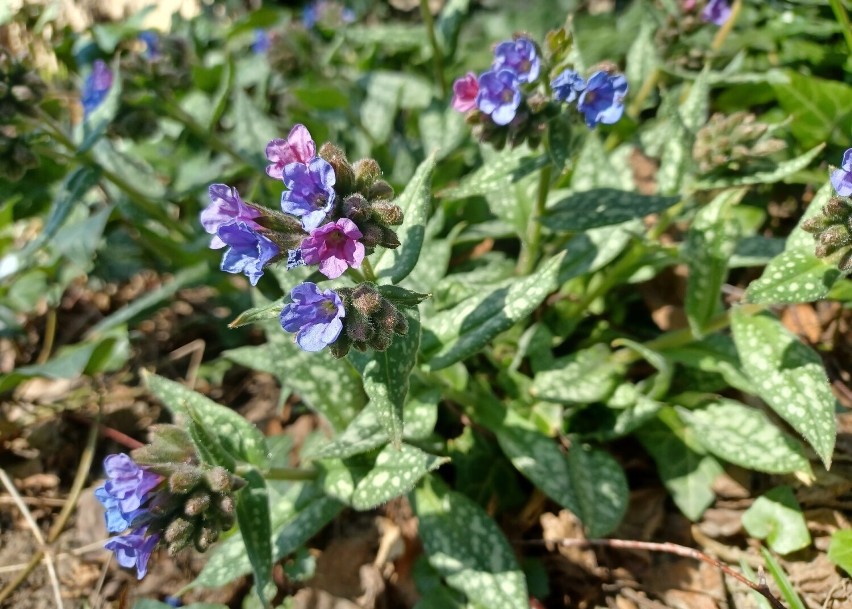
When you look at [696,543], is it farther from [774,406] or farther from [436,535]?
[436,535]

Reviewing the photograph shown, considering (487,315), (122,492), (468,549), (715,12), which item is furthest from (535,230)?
(122,492)

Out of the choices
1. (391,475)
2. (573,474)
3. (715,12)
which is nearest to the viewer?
(391,475)

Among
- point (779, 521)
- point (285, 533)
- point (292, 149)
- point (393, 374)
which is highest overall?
point (292, 149)

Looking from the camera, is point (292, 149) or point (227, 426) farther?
point (227, 426)

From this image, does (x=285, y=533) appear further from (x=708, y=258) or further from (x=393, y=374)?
(x=708, y=258)

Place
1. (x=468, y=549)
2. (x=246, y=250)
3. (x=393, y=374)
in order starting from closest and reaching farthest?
(x=246, y=250) → (x=393, y=374) → (x=468, y=549)

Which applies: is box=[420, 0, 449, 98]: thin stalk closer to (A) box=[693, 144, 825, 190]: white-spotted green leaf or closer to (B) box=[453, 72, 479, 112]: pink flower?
(B) box=[453, 72, 479, 112]: pink flower

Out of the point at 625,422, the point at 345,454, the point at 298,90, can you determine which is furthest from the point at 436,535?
the point at 298,90
